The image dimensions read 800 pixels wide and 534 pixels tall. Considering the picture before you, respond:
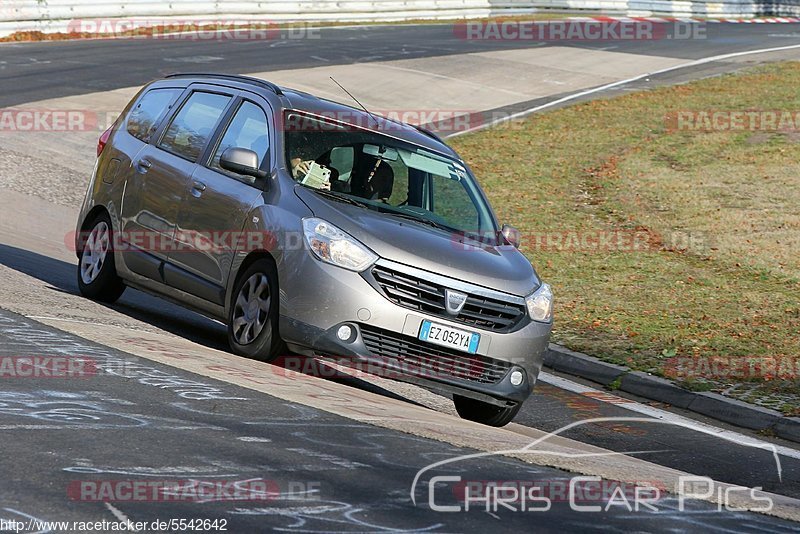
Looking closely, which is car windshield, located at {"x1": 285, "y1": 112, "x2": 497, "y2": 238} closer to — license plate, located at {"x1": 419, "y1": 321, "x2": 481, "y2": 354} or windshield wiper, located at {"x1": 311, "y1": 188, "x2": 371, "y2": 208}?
windshield wiper, located at {"x1": 311, "y1": 188, "x2": 371, "y2": 208}

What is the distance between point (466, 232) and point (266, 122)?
167 cm

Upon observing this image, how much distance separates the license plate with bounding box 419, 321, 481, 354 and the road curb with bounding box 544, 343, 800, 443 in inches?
Answer: 117

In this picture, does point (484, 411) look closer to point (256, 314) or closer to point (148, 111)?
point (256, 314)

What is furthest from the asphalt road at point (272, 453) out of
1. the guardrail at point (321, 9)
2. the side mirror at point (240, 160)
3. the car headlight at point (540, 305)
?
the guardrail at point (321, 9)

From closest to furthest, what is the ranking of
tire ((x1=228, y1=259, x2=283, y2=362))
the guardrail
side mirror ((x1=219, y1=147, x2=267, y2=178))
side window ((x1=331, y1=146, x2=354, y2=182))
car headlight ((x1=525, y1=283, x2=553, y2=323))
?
tire ((x1=228, y1=259, x2=283, y2=362)), car headlight ((x1=525, y1=283, x2=553, y2=323)), side mirror ((x1=219, y1=147, x2=267, y2=178)), side window ((x1=331, y1=146, x2=354, y2=182)), the guardrail

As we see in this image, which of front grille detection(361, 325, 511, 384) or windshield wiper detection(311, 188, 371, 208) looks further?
windshield wiper detection(311, 188, 371, 208)

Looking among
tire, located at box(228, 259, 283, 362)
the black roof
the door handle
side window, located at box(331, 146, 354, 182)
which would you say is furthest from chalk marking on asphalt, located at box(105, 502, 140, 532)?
the door handle

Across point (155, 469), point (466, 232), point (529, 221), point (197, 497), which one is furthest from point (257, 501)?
point (529, 221)

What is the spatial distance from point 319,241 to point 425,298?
2.55 ft

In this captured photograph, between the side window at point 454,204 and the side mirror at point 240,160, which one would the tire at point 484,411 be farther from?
the side mirror at point 240,160

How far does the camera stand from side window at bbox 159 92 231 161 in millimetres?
10023

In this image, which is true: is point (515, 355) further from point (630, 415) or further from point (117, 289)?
point (117, 289)

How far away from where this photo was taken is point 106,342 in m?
8.64

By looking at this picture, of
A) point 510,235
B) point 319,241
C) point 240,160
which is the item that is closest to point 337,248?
point 319,241
